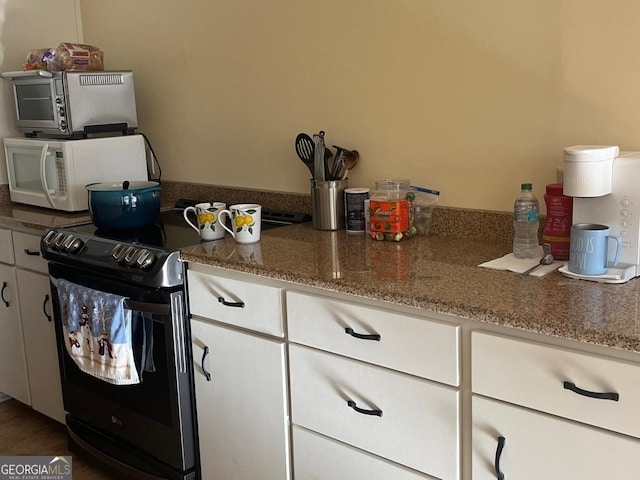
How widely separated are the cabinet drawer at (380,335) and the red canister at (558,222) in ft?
1.48

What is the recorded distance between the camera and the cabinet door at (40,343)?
9.61ft

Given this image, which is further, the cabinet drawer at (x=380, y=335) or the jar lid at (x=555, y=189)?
the jar lid at (x=555, y=189)

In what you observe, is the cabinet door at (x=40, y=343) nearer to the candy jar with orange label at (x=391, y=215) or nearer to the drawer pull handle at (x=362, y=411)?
the candy jar with orange label at (x=391, y=215)

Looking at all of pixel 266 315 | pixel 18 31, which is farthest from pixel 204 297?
pixel 18 31

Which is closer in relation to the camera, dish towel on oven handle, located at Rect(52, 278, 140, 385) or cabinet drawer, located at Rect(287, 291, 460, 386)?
cabinet drawer, located at Rect(287, 291, 460, 386)

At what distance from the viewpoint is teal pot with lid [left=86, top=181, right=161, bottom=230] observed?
2.61 metres

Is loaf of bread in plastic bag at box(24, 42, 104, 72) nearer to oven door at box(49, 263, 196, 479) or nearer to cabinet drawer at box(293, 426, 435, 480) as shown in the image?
oven door at box(49, 263, 196, 479)

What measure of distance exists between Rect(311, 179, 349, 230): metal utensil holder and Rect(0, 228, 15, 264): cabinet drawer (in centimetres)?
→ 137

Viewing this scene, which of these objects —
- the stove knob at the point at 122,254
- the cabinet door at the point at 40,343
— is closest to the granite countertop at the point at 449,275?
the stove knob at the point at 122,254

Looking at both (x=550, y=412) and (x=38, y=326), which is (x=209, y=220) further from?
(x=550, y=412)

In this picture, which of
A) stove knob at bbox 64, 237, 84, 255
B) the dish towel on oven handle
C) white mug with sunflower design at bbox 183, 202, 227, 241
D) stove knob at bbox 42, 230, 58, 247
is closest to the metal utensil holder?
white mug with sunflower design at bbox 183, 202, 227, 241

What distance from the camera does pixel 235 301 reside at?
2125 mm

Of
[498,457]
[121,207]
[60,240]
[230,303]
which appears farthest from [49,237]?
[498,457]

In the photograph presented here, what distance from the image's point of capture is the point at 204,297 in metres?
2.21
